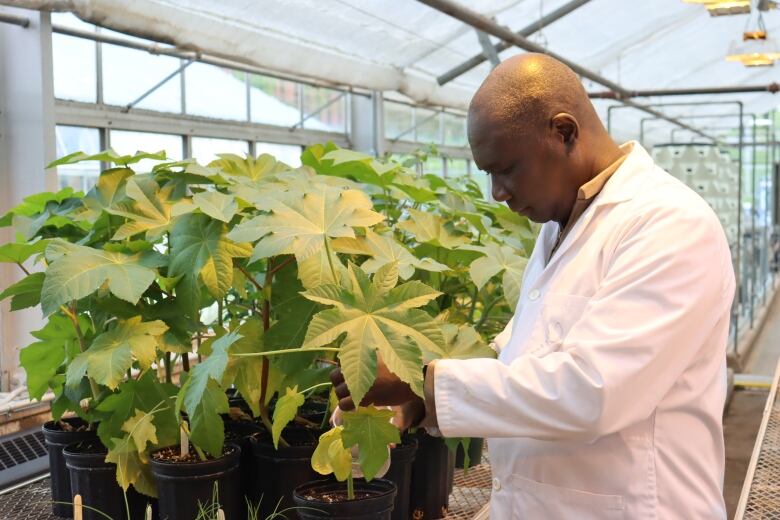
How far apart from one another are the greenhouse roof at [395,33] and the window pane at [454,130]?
112 centimetres

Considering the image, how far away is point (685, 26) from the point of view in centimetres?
977

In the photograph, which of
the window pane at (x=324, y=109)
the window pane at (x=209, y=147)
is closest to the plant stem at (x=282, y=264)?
the window pane at (x=209, y=147)

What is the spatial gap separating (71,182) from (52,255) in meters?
2.81

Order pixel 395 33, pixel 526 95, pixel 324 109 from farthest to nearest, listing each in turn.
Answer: pixel 324 109
pixel 395 33
pixel 526 95

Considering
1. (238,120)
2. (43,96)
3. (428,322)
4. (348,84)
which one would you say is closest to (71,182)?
(43,96)

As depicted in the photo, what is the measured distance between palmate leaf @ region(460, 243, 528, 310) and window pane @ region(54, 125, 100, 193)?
280 cm

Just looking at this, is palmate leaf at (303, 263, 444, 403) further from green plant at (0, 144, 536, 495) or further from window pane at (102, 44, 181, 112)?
window pane at (102, 44, 181, 112)

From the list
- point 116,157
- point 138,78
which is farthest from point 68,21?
point 116,157

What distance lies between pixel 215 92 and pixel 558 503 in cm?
453

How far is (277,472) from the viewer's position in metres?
1.73

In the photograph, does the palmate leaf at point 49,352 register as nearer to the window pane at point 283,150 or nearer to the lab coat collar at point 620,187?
the lab coat collar at point 620,187

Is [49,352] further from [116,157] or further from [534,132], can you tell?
[534,132]

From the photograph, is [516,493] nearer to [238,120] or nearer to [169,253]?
[169,253]

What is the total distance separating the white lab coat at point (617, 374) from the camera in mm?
1094
